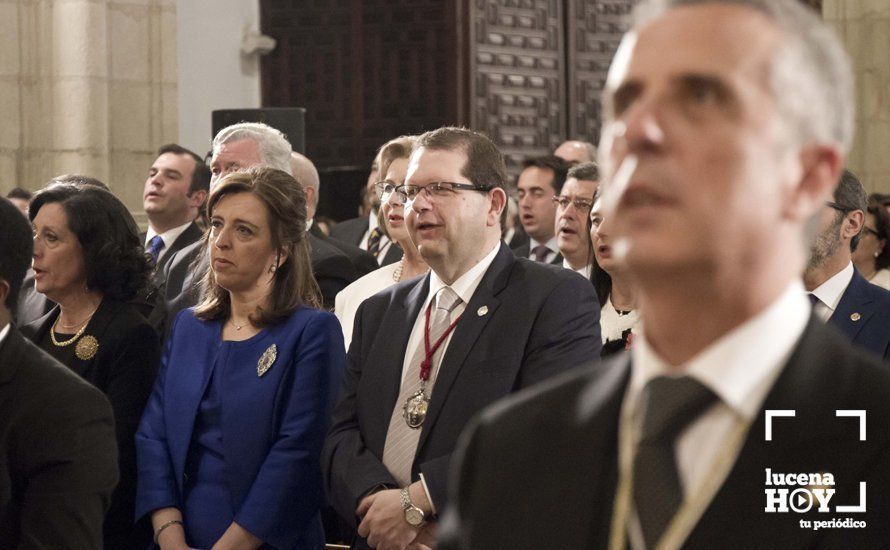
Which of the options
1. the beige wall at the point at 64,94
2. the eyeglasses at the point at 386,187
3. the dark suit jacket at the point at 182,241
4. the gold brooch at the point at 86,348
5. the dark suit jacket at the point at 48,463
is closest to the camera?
the dark suit jacket at the point at 48,463

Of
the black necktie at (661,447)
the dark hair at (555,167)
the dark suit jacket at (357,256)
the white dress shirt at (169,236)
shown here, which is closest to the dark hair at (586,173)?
the dark suit jacket at (357,256)

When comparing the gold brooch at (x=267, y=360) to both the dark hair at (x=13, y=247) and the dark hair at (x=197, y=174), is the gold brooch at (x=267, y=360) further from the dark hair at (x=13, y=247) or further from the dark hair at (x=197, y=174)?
the dark hair at (x=197, y=174)

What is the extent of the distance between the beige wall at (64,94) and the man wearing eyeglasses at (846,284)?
6085 millimetres

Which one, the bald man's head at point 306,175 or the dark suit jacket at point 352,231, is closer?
the bald man's head at point 306,175

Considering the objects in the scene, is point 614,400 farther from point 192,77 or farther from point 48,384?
point 192,77

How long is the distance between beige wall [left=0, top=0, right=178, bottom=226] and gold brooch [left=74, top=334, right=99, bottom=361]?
5.17m

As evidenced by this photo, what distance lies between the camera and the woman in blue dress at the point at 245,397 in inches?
160

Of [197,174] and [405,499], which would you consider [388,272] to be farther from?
[197,174]

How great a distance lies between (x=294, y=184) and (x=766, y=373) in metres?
3.35

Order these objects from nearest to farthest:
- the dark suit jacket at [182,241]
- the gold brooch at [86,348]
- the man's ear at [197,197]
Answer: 1. the gold brooch at [86,348]
2. the dark suit jacket at [182,241]
3. the man's ear at [197,197]

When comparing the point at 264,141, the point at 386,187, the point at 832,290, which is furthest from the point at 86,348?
the point at 832,290

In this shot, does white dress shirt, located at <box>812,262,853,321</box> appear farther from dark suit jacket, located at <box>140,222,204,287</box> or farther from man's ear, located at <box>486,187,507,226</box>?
dark suit jacket, located at <box>140,222,204,287</box>

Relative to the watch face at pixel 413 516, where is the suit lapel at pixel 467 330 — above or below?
above

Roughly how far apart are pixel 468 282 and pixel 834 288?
128cm
